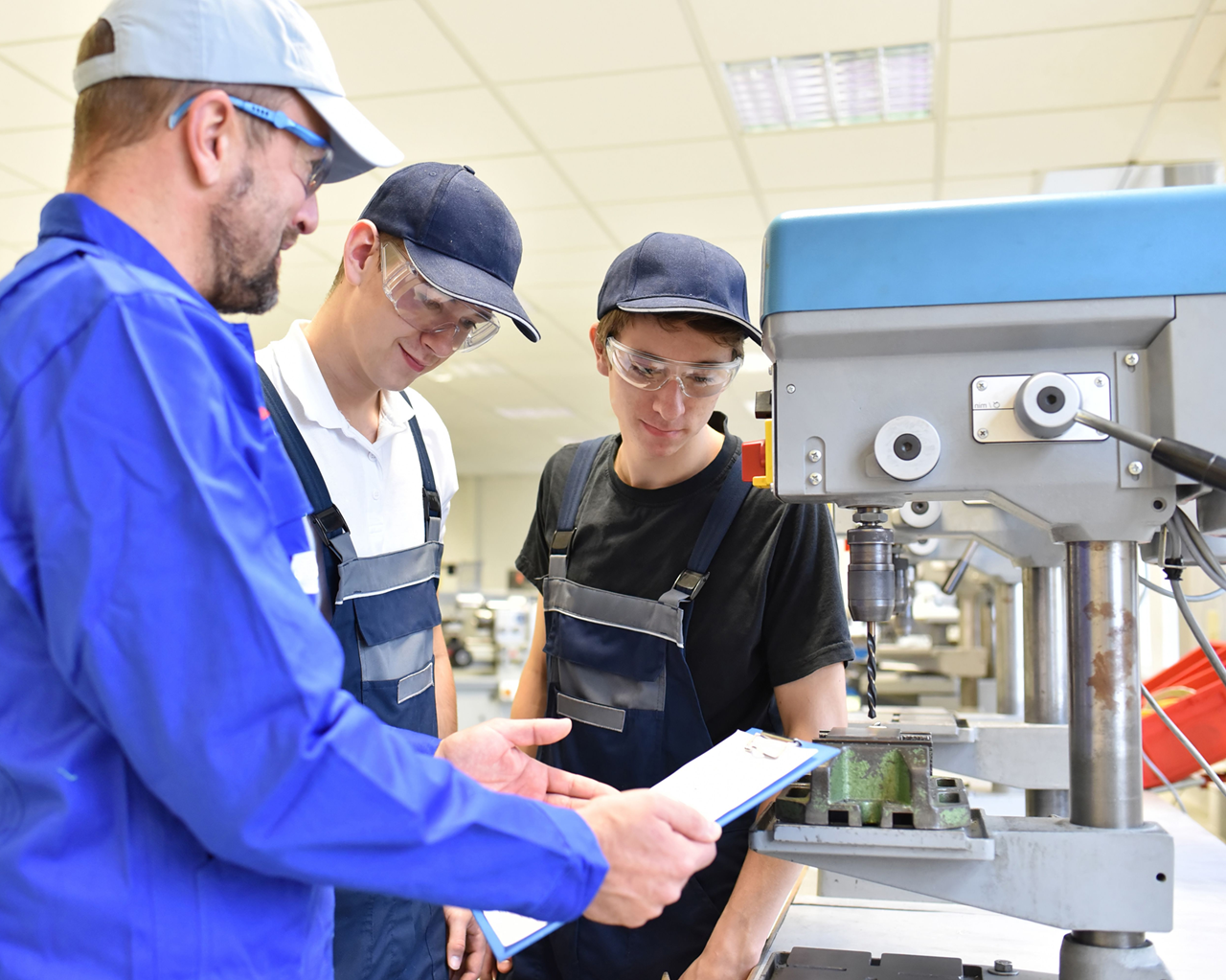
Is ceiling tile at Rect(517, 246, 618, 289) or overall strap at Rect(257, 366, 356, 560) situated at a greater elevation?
ceiling tile at Rect(517, 246, 618, 289)

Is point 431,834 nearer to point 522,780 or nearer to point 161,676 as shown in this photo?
point 161,676

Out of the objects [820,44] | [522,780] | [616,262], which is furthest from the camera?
[820,44]

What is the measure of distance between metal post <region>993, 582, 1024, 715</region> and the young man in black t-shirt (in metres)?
1.47

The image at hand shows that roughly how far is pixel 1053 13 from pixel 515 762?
3.05 meters

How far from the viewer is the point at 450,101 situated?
3.80 m

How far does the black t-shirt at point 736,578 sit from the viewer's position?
1438mm

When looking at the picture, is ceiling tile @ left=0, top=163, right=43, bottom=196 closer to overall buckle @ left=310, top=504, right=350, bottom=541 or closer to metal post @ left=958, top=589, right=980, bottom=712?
overall buckle @ left=310, top=504, right=350, bottom=541

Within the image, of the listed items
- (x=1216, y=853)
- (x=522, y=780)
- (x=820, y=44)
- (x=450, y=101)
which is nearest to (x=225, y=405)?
(x=522, y=780)

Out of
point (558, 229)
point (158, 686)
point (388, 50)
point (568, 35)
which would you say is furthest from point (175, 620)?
point (558, 229)

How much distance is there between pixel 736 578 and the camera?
1.50 meters

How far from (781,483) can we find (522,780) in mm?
544

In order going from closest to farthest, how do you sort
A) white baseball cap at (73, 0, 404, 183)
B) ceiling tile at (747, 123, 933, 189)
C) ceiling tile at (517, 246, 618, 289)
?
white baseball cap at (73, 0, 404, 183) → ceiling tile at (747, 123, 933, 189) → ceiling tile at (517, 246, 618, 289)

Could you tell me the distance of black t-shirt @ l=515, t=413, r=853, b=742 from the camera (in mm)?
1438

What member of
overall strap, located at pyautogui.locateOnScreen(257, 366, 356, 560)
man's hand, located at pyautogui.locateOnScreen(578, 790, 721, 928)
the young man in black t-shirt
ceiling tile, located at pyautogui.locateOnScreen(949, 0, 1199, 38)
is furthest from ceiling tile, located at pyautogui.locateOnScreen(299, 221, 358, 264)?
man's hand, located at pyautogui.locateOnScreen(578, 790, 721, 928)
